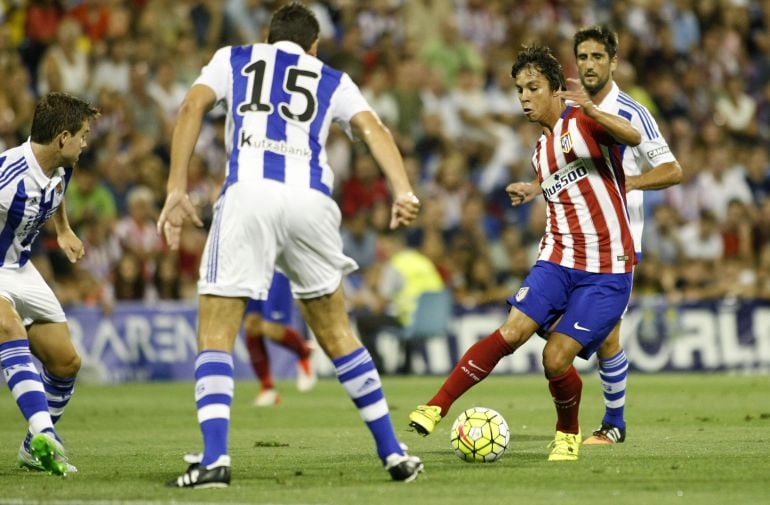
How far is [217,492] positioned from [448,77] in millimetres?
17142

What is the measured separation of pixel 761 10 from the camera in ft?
83.4

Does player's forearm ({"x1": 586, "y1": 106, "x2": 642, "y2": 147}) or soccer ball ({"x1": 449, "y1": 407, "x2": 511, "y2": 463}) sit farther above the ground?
player's forearm ({"x1": 586, "y1": 106, "x2": 642, "y2": 147})

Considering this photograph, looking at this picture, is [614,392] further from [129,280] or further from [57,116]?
[129,280]

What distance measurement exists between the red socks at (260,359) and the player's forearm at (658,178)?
5.93 meters

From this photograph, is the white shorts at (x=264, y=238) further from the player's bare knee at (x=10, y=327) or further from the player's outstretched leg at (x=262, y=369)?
the player's outstretched leg at (x=262, y=369)

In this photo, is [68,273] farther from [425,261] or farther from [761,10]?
[761,10]

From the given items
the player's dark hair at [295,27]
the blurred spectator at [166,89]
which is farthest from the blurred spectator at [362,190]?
the player's dark hair at [295,27]

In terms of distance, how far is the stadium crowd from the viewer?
1853cm

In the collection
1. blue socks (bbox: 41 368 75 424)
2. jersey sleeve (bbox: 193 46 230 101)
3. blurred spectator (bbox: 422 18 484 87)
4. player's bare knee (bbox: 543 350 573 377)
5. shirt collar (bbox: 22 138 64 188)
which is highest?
blurred spectator (bbox: 422 18 484 87)

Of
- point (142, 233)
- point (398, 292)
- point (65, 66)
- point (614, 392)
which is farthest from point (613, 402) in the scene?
point (65, 66)

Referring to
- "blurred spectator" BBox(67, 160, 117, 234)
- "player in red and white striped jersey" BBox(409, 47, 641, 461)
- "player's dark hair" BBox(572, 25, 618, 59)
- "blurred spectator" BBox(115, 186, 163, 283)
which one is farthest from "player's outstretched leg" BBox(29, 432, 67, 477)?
"blurred spectator" BBox(67, 160, 117, 234)

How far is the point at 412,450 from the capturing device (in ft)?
29.6

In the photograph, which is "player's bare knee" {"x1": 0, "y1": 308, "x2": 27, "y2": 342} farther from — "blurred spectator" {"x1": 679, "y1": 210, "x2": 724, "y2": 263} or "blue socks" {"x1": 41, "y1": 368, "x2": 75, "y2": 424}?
"blurred spectator" {"x1": 679, "y1": 210, "x2": 724, "y2": 263}

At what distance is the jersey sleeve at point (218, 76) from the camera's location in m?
6.81
